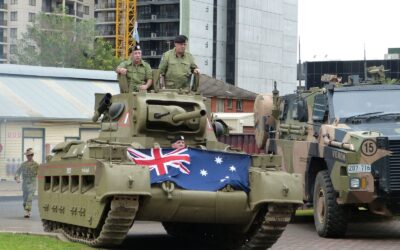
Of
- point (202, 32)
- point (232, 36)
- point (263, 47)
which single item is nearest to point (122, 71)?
point (202, 32)

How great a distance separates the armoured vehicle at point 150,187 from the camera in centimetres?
1334

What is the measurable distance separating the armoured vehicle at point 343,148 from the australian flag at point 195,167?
124 inches

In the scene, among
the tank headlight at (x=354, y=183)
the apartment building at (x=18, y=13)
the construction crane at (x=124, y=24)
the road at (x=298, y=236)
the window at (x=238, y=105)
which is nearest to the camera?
the road at (x=298, y=236)

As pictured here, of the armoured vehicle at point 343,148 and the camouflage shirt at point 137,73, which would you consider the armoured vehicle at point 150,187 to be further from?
the armoured vehicle at point 343,148

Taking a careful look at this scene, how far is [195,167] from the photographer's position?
14172mm

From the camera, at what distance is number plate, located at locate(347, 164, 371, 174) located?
1675 centimetres

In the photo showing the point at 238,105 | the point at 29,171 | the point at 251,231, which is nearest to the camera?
the point at 251,231

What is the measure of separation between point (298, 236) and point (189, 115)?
4111mm

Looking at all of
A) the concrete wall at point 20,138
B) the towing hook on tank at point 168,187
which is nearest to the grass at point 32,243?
the towing hook on tank at point 168,187

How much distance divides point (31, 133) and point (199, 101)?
2911cm

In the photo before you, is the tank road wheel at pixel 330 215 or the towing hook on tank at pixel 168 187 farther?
the tank road wheel at pixel 330 215

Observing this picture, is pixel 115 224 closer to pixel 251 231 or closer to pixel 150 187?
pixel 150 187

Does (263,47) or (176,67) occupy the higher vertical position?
(263,47)

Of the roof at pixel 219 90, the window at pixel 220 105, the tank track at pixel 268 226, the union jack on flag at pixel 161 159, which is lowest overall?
the tank track at pixel 268 226
